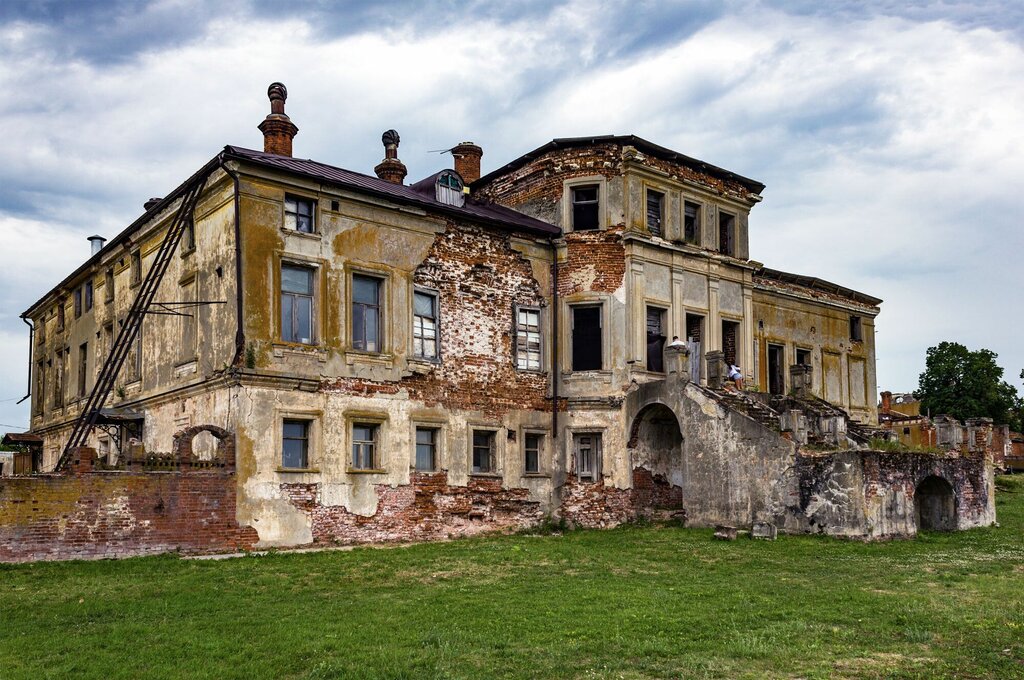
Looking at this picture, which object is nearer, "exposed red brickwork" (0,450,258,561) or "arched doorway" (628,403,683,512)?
"exposed red brickwork" (0,450,258,561)

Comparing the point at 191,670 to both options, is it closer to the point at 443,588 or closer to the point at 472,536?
the point at 443,588

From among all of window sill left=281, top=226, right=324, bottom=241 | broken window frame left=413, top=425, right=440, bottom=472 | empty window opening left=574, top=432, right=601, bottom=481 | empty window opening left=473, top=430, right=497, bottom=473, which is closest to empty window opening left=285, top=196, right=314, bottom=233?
window sill left=281, top=226, right=324, bottom=241

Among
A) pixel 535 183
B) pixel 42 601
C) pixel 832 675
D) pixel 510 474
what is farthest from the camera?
pixel 535 183

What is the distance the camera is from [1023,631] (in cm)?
1171

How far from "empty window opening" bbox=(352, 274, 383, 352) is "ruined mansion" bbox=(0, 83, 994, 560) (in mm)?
67

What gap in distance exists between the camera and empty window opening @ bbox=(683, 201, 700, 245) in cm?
2930

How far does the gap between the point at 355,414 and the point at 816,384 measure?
20.4m

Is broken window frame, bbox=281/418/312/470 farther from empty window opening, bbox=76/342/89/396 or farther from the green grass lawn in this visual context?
empty window opening, bbox=76/342/89/396

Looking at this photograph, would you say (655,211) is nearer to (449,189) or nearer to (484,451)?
(449,189)

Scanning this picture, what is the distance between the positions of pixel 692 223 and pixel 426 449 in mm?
10937

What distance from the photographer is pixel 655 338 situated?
2809 centimetres

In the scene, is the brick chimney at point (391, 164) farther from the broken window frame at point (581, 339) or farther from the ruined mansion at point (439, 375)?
the broken window frame at point (581, 339)

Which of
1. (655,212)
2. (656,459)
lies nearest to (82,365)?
(656,459)

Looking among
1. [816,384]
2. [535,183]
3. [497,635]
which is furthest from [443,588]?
[816,384]
